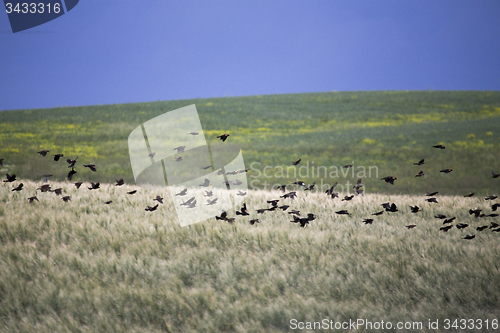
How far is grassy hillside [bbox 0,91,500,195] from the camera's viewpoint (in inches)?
712

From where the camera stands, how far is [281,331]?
3.19 meters

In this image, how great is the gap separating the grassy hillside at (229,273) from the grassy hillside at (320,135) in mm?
9597

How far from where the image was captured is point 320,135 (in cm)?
2789

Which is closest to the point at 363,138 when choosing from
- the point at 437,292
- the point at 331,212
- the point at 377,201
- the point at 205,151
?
the point at 205,151

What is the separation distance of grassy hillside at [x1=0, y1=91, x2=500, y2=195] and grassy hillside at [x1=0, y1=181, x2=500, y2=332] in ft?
31.5

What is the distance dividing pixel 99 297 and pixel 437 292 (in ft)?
12.7
